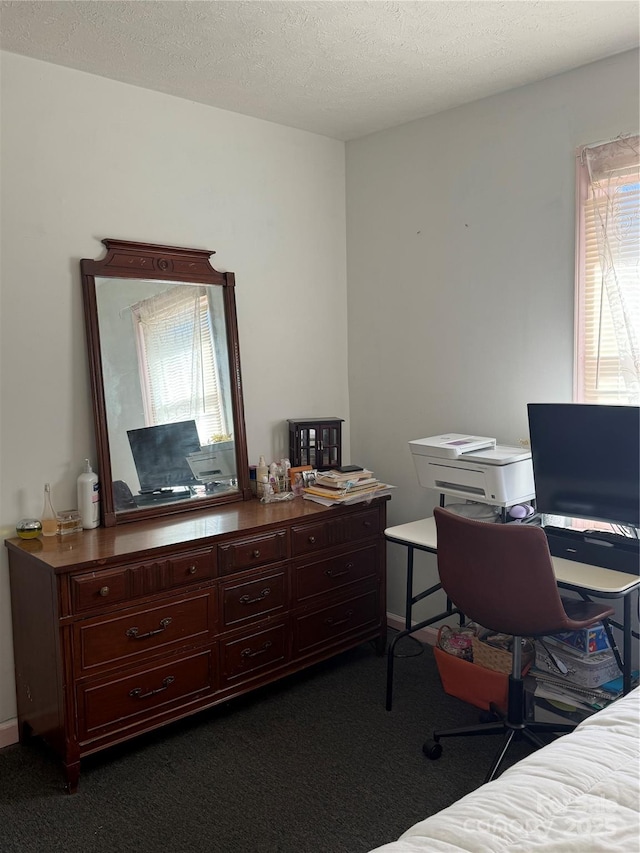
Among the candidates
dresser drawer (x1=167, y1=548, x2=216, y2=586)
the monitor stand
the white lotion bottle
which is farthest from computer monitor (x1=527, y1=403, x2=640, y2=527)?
the white lotion bottle

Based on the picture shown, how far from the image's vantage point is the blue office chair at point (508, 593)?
2.19 metres

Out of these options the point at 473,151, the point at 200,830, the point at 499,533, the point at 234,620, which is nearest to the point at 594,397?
the point at 499,533

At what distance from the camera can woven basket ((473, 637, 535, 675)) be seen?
262 centimetres

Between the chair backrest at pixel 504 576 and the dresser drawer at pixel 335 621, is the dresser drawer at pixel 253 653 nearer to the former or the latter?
the dresser drawer at pixel 335 621

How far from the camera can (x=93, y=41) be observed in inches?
97.6

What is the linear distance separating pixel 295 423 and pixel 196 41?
173 cm

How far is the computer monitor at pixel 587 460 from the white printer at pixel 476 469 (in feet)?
0.32

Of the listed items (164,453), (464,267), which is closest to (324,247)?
(464,267)

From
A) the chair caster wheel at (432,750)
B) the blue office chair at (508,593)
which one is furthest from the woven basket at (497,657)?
the chair caster wheel at (432,750)

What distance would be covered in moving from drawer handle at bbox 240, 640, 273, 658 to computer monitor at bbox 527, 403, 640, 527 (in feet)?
4.08

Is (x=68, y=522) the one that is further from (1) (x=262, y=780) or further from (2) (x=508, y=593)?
(2) (x=508, y=593)

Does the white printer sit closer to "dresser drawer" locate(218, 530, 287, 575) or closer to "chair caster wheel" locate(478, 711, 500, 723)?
"dresser drawer" locate(218, 530, 287, 575)

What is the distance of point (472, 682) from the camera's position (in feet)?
8.77

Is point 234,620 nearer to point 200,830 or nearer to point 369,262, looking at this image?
point 200,830
